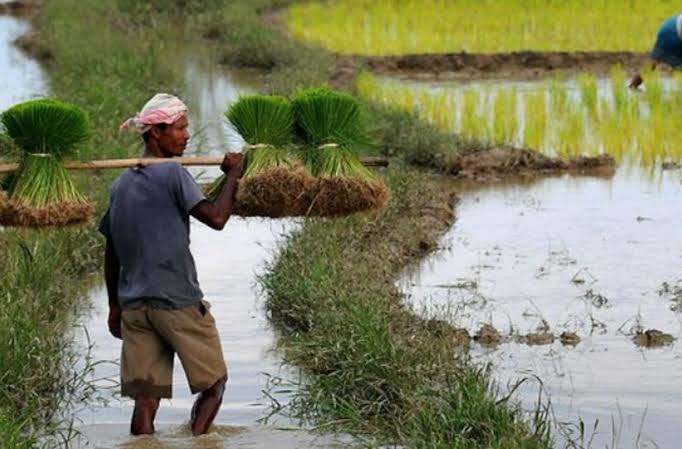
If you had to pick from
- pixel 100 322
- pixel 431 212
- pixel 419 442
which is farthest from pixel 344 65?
pixel 419 442

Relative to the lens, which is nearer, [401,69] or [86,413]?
[86,413]

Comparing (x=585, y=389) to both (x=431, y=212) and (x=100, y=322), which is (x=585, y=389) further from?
(x=431, y=212)

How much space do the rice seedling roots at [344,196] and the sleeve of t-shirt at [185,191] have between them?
0.80 metres

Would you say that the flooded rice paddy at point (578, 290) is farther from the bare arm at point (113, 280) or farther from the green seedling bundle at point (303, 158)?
the bare arm at point (113, 280)

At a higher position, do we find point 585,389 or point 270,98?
point 270,98

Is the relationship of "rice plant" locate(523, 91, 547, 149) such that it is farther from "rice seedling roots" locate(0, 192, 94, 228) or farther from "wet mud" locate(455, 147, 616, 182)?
"rice seedling roots" locate(0, 192, 94, 228)

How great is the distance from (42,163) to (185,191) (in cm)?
92

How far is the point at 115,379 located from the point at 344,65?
11.4 meters

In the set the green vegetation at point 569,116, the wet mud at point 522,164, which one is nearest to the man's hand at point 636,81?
the green vegetation at point 569,116

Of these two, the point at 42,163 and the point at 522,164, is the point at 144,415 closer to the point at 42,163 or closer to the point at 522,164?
the point at 42,163

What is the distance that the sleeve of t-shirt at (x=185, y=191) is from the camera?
4.95m

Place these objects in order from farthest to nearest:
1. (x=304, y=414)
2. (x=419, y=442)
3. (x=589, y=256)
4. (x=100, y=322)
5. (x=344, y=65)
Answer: (x=344, y=65) < (x=589, y=256) < (x=100, y=322) < (x=304, y=414) < (x=419, y=442)

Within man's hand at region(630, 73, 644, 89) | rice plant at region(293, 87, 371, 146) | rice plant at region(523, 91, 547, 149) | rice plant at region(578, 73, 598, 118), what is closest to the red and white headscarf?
rice plant at region(293, 87, 371, 146)

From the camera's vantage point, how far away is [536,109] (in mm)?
13617
